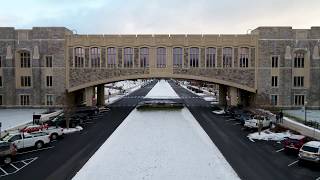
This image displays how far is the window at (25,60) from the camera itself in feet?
212

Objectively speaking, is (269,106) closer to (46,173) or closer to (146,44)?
(146,44)

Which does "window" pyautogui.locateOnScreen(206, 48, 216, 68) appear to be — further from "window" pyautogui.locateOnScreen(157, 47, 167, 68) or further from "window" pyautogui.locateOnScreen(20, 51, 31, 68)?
"window" pyautogui.locateOnScreen(20, 51, 31, 68)

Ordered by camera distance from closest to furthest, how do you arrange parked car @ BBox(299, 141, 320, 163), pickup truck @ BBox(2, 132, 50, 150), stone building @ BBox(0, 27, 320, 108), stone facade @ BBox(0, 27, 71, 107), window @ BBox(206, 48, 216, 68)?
parked car @ BBox(299, 141, 320, 163)
pickup truck @ BBox(2, 132, 50, 150)
stone building @ BBox(0, 27, 320, 108)
stone facade @ BBox(0, 27, 71, 107)
window @ BBox(206, 48, 216, 68)

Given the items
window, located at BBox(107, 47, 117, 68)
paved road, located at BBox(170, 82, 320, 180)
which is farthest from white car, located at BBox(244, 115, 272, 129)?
window, located at BBox(107, 47, 117, 68)

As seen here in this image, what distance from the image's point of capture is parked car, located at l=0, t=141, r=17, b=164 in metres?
26.9

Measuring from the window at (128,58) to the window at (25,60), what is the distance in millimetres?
15847

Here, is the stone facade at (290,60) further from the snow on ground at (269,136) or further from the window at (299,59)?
the snow on ground at (269,136)

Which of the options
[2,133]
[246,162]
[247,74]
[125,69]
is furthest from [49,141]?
[247,74]

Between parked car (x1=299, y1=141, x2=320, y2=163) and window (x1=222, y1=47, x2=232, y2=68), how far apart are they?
37872 millimetres

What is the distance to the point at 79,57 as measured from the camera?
64.7 m

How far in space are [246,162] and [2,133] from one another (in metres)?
24.1

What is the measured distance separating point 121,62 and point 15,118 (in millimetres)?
20007

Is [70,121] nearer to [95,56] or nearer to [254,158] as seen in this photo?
[95,56]

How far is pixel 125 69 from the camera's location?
6412 cm
